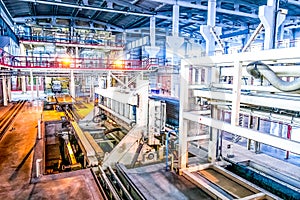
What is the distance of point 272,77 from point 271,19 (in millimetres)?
5952

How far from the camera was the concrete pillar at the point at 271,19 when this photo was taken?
750 cm

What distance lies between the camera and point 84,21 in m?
22.7

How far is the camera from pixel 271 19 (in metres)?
7.81

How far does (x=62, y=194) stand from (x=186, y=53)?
23.9m

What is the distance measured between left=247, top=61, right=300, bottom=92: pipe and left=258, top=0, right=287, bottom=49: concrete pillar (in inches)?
201

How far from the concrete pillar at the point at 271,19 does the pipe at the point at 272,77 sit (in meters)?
5.11

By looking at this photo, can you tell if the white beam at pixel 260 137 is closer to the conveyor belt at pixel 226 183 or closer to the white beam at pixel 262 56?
the white beam at pixel 262 56

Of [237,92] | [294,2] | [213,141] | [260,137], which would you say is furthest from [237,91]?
[294,2]

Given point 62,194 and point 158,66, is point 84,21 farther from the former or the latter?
point 62,194

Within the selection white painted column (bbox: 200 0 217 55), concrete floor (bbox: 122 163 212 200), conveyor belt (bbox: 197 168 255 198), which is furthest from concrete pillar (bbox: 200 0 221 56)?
concrete floor (bbox: 122 163 212 200)

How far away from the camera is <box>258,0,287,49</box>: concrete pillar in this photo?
7500mm

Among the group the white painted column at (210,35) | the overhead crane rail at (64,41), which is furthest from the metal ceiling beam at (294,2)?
the overhead crane rail at (64,41)

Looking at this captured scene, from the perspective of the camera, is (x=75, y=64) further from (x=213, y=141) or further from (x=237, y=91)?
(x=237, y=91)

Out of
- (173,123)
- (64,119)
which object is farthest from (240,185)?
(64,119)
